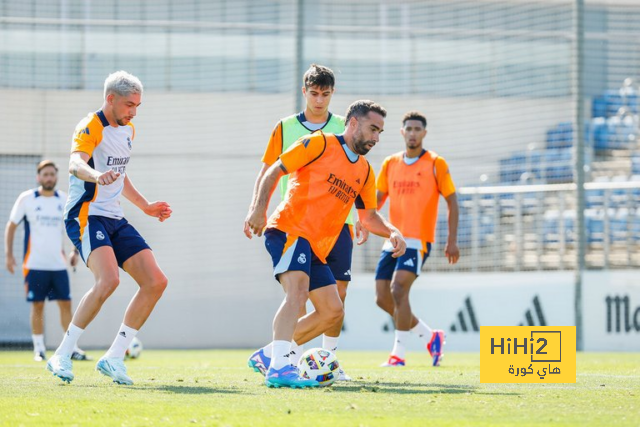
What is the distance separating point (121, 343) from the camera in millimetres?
6996

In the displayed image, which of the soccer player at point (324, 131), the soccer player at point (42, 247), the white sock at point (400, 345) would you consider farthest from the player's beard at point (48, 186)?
the soccer player at point (324, 131)

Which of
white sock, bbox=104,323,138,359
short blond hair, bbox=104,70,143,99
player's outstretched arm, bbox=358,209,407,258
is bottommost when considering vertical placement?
white sock, bbox=104,323,138,359

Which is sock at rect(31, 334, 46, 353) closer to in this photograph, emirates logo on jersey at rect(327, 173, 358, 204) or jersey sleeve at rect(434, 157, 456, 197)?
jersey sleeve at rect(434, 157, 456, 197)

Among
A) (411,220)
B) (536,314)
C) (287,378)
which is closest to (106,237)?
(287,378)

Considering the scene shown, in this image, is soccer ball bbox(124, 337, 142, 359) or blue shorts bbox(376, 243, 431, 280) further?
soccer ball bbox(124, 337, 142, 359)

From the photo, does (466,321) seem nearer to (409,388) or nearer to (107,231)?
(409,388)

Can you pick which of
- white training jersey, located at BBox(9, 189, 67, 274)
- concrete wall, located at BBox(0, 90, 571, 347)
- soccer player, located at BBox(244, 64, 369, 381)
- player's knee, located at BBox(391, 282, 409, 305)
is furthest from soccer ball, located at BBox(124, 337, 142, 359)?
soccer player, located at BBox(244, 64, 369, 381)

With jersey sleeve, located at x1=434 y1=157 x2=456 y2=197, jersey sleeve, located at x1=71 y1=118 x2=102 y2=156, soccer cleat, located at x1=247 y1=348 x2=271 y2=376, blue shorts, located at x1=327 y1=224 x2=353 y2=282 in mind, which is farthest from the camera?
jersey sleeve, located at x1=434 y1=157 x2=456 y2=197

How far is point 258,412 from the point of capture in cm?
507

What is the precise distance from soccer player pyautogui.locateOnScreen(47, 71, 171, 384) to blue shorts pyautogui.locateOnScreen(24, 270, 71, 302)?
5.57m

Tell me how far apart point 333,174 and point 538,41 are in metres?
10.6

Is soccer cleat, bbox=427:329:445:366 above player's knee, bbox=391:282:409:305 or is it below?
below

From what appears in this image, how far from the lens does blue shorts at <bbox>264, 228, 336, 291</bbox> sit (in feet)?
21.1

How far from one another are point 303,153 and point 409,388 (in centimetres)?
165
